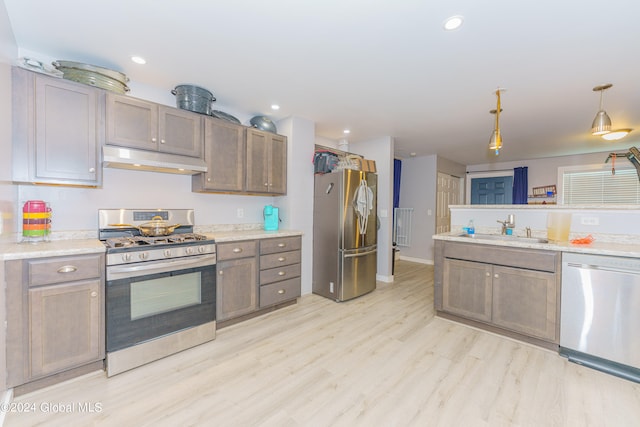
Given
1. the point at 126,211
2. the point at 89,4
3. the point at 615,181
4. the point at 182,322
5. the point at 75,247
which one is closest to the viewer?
the point at 89,4

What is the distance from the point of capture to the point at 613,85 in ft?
8.43

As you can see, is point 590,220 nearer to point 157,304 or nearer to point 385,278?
point 385,278

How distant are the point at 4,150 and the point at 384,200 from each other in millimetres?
4267

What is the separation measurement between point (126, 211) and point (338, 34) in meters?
2.40

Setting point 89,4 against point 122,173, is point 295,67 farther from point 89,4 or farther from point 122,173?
point 122,173

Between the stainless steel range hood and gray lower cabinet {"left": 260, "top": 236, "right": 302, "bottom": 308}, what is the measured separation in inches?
41.5

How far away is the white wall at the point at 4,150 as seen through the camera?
62.8 inches

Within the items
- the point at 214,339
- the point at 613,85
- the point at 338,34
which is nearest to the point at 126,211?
the point at 214,339

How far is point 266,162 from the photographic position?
3.34 meters

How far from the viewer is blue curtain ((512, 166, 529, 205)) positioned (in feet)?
20.4

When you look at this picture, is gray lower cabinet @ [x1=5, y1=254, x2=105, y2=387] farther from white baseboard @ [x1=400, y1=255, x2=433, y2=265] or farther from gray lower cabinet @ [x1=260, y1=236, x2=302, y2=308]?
white baseboard @ [x1=400, y1=255, x2=433, y2=265]

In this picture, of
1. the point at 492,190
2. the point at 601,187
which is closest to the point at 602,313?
the point at 601,187

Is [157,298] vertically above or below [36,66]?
below

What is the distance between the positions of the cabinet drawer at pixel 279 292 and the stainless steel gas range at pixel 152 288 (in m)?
0.62
